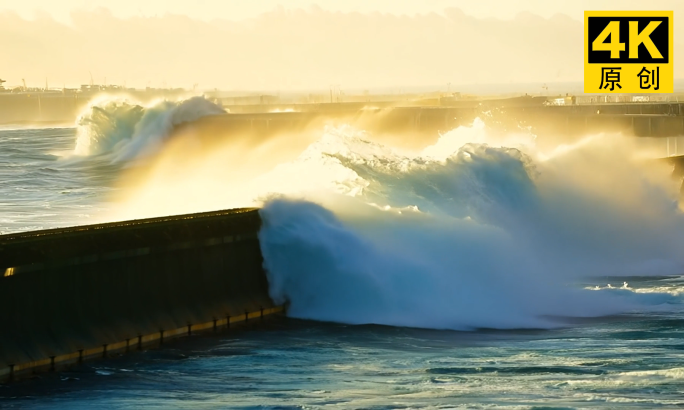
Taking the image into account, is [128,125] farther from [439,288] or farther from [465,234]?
[439,288]

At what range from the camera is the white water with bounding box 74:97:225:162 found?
207 feet

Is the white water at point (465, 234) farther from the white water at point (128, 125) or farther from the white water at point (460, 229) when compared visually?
the white water at point (128, 125)

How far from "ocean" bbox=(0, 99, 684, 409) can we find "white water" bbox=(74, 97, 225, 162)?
25.3 m

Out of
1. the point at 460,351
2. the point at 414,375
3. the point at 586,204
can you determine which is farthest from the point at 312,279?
the point at 586,204

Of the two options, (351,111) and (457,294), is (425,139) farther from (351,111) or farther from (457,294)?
(457,294)

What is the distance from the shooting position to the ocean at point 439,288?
44.9ft

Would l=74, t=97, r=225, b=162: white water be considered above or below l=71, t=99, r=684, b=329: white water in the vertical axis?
above

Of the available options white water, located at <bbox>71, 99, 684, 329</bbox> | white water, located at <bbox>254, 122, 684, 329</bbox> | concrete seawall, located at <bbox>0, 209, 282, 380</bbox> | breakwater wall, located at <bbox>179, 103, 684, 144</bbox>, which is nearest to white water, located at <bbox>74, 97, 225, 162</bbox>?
breakwater wall, located at <bbox>179, 103, 684, 144</bbox>

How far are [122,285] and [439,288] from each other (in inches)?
234

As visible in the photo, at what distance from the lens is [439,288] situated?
20.2 metres

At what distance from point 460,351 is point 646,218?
15.8 m

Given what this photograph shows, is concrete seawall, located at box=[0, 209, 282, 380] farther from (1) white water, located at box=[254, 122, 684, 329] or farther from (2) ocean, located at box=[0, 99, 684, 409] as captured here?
(1) white water, located at box=[254, 122, 684, 329]

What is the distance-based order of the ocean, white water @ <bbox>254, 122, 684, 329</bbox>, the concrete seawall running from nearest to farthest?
the ocean, the concrete seawall, white water @ <bbox>254, 122, 684, 329</bbox>

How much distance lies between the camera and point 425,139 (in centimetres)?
6756
